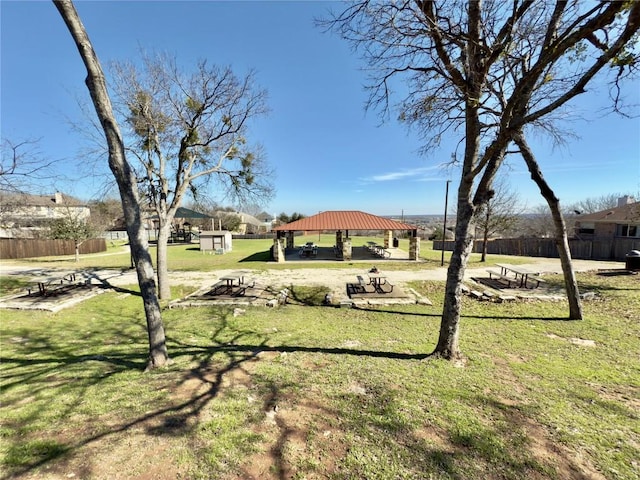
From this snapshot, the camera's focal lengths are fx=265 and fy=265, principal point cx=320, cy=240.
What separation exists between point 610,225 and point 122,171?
34885mm

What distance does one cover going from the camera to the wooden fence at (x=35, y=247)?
22469mm

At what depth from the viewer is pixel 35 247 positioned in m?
23.4

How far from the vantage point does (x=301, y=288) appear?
10.6 metres

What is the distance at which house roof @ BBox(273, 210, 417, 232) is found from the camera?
18562 millimetres

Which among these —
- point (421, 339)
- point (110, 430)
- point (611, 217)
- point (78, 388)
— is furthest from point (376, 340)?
point (611, 217)

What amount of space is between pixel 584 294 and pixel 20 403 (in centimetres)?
1413

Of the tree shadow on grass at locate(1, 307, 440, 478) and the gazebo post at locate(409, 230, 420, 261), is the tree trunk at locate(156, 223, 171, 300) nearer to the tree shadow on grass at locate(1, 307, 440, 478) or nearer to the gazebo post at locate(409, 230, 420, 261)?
the tree shadow on grass at locate(1, 307, 440, 478)

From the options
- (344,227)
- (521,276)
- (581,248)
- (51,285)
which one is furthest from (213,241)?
(581,248)

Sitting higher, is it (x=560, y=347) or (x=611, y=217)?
(x=611, y=217)

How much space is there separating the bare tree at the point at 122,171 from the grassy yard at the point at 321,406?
706 millimetres

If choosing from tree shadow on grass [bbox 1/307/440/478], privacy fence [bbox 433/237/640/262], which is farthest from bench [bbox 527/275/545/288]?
privacy fence [bbox 433/237/640/262]

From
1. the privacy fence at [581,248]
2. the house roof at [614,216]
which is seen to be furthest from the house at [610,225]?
the privacy fence at [581,248]

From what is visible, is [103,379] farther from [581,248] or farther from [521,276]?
[581,248]

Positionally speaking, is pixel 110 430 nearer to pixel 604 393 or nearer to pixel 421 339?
pixel 421 339
